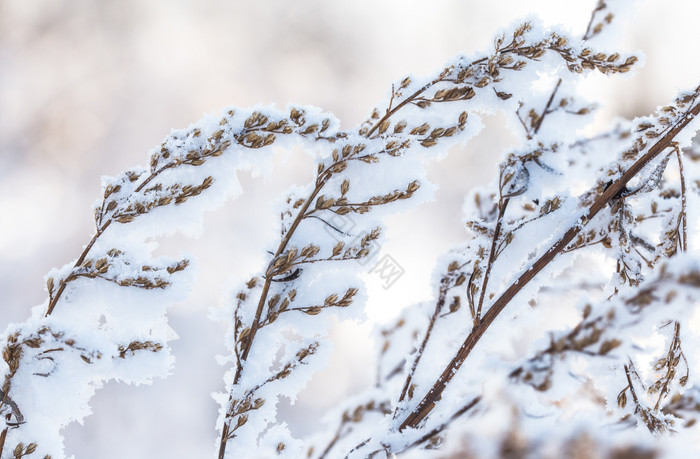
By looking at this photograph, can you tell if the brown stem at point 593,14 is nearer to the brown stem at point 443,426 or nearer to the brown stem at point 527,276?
the brown stem at point 527,276

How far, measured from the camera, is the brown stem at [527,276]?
1.00 metres

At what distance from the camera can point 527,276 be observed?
1027 millimetres

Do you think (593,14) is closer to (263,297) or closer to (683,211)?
(683,211)

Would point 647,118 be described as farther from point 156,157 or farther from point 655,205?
point 156,157

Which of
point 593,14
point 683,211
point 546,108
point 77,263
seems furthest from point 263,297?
point 593,14

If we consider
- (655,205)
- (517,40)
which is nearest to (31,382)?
(517,40)

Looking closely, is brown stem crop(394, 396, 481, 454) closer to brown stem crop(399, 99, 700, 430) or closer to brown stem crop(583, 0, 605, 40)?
brown stem crop(399, 99, 700, 430)

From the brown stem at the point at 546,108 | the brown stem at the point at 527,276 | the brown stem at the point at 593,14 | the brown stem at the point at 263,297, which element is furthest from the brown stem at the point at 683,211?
the brown stem at the point at 263,297

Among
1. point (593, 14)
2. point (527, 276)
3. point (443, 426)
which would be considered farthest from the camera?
point (593, 14)

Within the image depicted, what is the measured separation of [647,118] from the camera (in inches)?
44.2

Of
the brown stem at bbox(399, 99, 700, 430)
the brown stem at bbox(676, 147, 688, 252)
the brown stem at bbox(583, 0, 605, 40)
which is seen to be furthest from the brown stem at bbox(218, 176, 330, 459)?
the brown stem at bbox(583, 0, 605, 40)

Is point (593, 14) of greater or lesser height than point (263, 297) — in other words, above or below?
above

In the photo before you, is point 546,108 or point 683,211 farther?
point 546,108

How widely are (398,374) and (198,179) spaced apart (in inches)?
45.4
